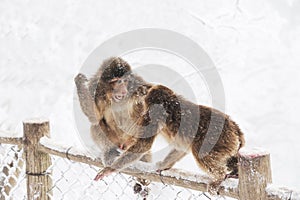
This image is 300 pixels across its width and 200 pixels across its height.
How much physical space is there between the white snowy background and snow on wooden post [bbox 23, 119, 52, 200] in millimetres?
4475

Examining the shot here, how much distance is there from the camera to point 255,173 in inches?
43.9

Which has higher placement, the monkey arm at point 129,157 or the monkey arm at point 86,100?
the monkey arm at point 86,100

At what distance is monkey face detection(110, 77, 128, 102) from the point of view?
208cm

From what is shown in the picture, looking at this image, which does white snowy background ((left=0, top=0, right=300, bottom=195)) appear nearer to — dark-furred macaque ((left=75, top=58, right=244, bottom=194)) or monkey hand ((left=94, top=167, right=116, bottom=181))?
dark-furred macaque ((left=75, top=58, right=244, bottom=194))

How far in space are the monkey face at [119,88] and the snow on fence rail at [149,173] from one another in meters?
0.36

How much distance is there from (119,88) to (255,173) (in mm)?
1081

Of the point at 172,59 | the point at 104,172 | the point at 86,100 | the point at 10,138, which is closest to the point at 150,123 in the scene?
the point at 104,172

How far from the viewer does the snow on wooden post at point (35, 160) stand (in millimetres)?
1900

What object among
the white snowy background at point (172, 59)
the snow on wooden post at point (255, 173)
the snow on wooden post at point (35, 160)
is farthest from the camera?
the white snowy background at point (172, 59)

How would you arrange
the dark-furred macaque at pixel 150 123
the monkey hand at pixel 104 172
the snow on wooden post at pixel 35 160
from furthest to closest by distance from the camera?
the snow on wooden post at pixel 35 160, the monkey hand at pixel 104 172, the dark-furred macaque at pixel 150 123

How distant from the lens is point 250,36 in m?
8.22

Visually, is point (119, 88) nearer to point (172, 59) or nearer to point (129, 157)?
point (129, 157)

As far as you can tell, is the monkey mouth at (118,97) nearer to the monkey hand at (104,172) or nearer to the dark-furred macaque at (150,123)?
the dark-furred macaque at (150,123)

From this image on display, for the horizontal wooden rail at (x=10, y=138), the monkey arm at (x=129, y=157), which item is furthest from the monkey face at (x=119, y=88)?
the horizontal wooden rail at (x=10, y=138)
